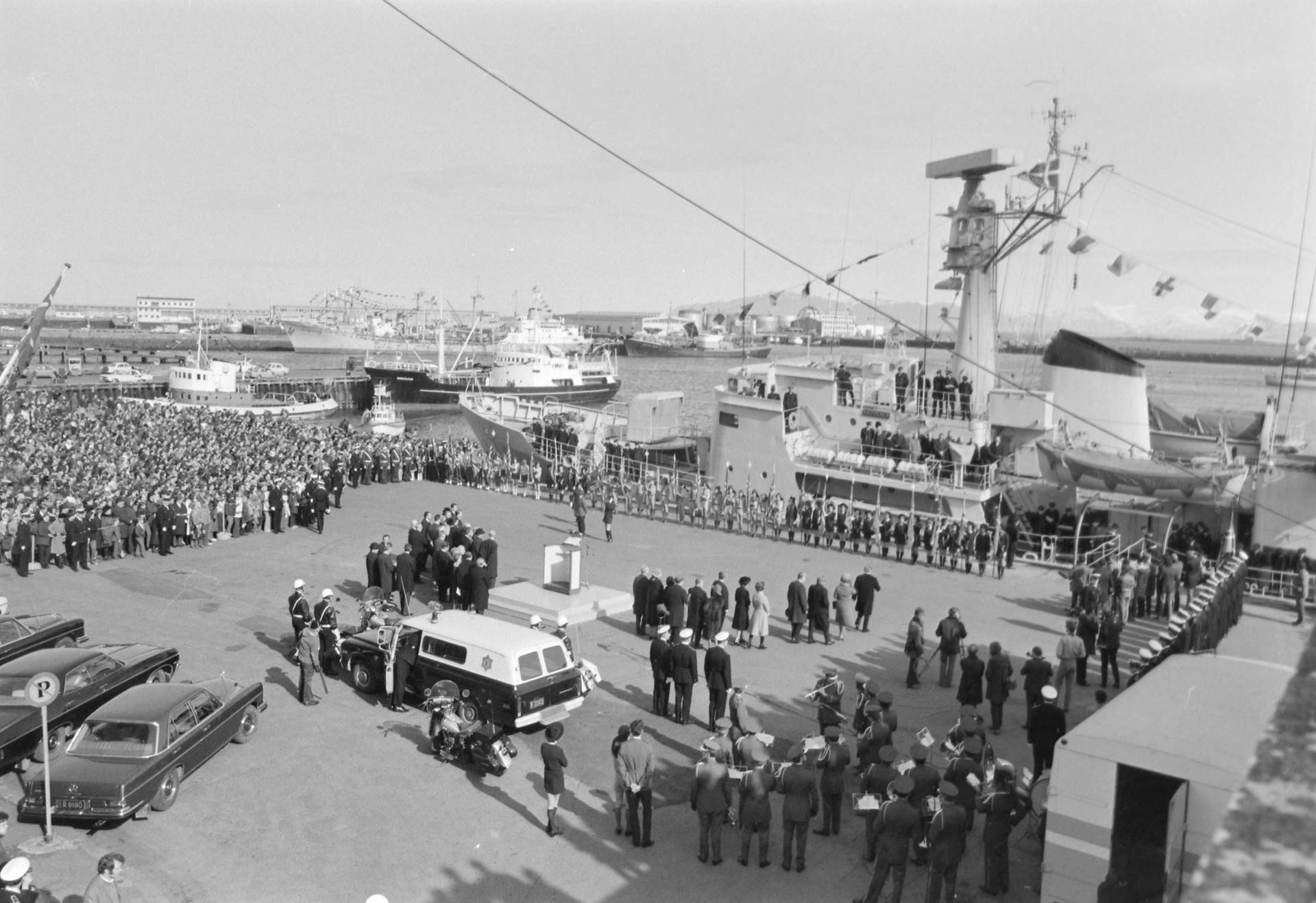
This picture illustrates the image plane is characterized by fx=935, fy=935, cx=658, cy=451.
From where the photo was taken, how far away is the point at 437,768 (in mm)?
9664

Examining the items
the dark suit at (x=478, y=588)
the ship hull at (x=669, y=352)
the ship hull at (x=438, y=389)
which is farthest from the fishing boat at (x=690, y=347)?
the dark suit at (x=478, y=588)

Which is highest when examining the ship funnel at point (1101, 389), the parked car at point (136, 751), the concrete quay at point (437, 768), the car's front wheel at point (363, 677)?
the ship funnel at point (1101, 389)

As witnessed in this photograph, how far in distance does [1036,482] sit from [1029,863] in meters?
15.4

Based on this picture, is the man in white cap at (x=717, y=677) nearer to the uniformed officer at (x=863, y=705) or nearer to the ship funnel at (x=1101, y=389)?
the uniformed officer at (x=863, y=705)

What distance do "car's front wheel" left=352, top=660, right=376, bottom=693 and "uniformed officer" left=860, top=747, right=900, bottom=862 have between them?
6.39m

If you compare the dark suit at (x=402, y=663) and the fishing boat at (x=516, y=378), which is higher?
the fishing boat at (x=516, y=378)

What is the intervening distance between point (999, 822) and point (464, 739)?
5.18 meters

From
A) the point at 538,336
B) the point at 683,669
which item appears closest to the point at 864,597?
the point at 683,669

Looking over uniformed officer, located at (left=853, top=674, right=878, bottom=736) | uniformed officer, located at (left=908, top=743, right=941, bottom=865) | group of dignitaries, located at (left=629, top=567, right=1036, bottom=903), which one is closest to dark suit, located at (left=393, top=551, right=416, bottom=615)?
group of dignitaries, located at (left=629, top=567, right=1036, bottom=903)

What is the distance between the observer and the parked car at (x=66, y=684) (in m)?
9.09

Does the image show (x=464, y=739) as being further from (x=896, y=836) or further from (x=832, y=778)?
(x=896, y=836)

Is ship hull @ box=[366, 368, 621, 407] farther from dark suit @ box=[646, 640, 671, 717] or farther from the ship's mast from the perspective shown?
dark suit @ box=[646, 640, 671, 717]

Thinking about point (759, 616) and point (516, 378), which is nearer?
point (759, 616)

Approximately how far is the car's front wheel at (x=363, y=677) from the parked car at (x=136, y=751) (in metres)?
1.96
